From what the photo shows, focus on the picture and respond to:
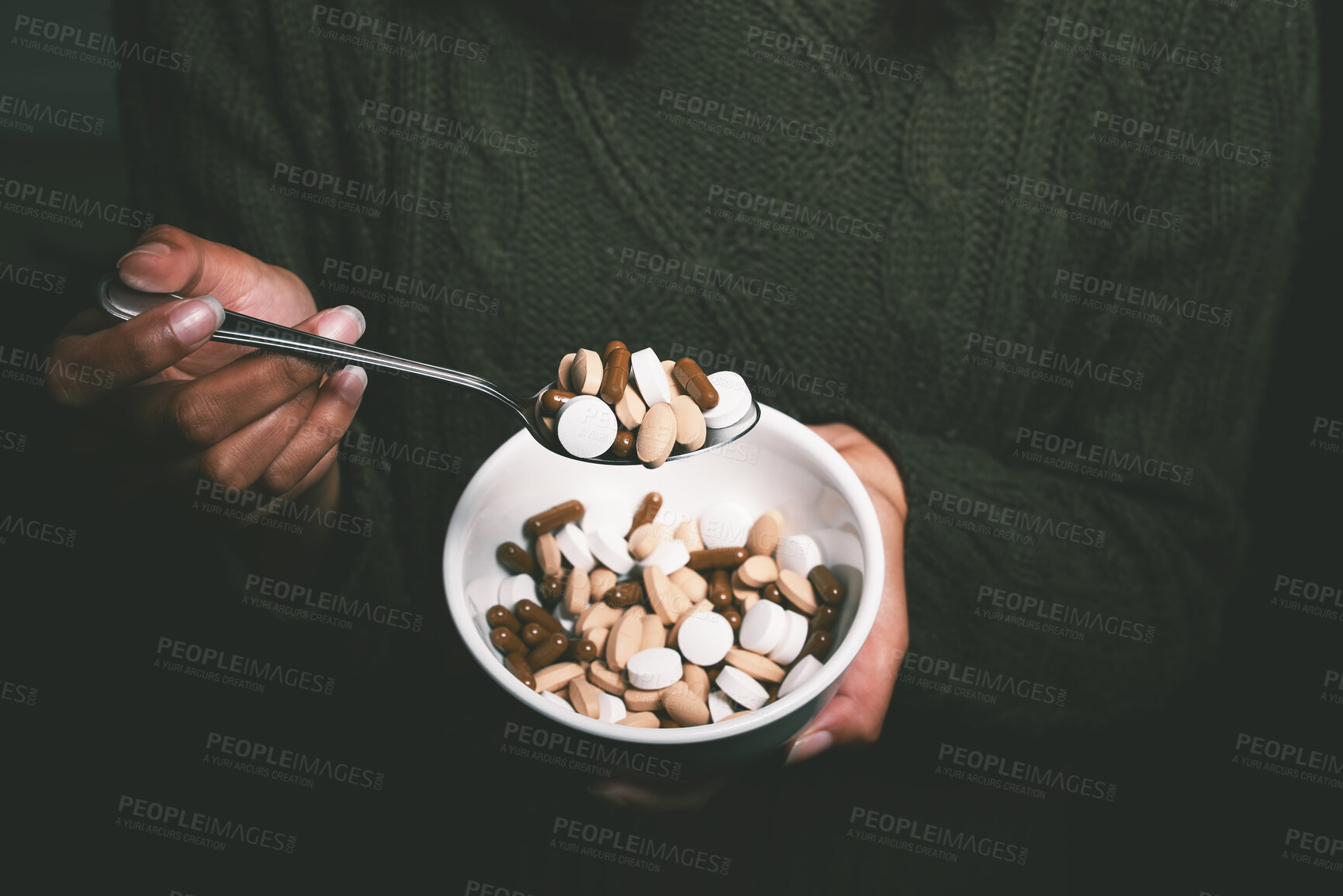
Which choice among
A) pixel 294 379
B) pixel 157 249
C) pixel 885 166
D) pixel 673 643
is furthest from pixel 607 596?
pixel 885 166

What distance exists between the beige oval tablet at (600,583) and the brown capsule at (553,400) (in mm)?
224

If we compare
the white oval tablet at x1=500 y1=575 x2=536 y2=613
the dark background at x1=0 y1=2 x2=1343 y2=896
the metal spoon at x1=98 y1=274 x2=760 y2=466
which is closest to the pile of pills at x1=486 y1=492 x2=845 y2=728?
the white oval tablet at x1=500 y1=575 x2=536 y2=613

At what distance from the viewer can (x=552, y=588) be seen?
0.92 m

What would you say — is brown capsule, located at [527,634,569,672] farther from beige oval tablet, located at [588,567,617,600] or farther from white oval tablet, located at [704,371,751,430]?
white oval tablet, located at [704,371,751,430]

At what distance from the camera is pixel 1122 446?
1146 mm

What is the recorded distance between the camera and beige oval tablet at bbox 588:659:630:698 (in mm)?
857

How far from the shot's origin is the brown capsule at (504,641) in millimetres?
844

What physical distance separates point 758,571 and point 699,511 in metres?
0.12

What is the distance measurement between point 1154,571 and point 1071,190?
0.57m

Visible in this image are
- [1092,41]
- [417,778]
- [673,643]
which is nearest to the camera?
[673,643]

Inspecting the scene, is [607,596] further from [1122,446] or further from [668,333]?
[1122,446]

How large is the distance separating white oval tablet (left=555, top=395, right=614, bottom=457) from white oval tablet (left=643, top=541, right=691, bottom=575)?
0.19 metres

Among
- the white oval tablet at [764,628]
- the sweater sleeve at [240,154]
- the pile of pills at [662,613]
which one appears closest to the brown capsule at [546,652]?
the pile of pills at [662,613]

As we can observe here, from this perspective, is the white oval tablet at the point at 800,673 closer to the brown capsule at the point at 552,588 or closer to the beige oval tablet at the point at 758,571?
the beige oval tablet at the point at 758,571
